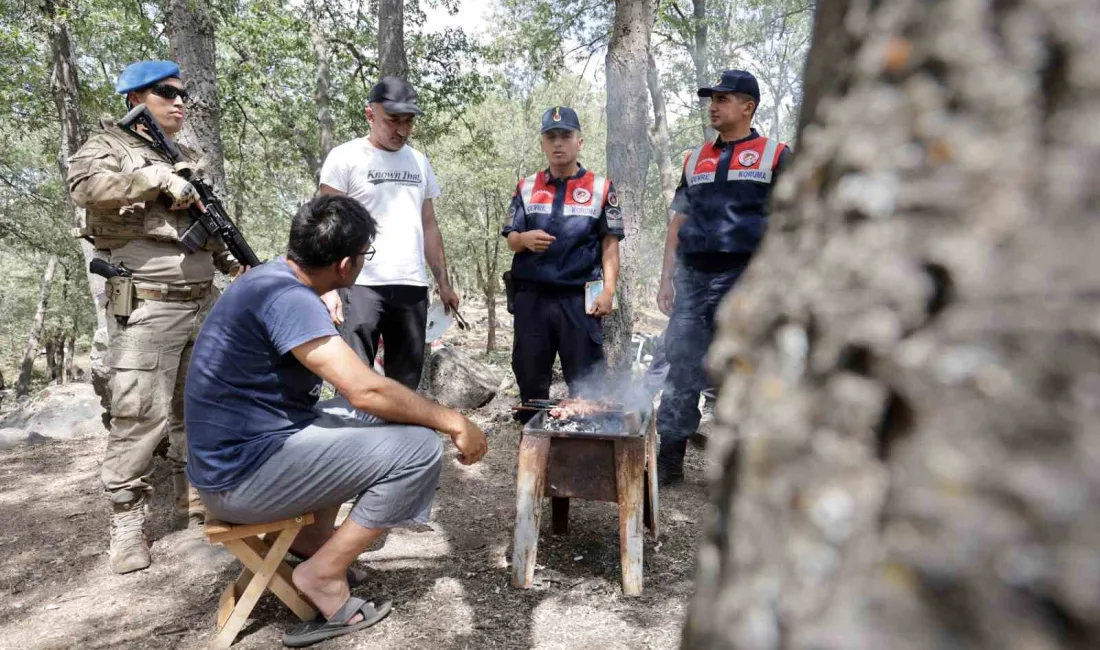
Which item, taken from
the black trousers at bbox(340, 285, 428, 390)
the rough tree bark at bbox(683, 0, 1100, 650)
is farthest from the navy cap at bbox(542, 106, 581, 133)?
the rough tree bark at bbox(683, 0, 1100, 650)

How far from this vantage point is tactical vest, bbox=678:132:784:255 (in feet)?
12.0

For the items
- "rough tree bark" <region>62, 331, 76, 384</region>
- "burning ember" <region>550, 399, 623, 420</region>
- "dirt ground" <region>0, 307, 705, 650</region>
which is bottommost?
"rough tree bark" <region>62, 331, 76, 384</region>

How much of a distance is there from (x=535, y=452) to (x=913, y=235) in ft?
8.20

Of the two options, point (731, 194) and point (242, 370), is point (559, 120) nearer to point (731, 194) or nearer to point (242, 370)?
point (731, 194)

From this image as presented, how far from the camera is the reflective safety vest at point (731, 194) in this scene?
12.0 feet

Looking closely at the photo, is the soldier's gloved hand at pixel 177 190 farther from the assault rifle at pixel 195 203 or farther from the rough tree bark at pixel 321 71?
the rough tree bark at pixel 321 71

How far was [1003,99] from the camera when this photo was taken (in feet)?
1.45

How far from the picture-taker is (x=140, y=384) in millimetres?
3205

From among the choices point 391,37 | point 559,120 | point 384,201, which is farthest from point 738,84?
point 391,37

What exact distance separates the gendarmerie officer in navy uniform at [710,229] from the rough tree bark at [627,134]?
5.36 feet

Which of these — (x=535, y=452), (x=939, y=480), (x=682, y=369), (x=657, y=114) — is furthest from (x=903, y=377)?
(x=657, y=114)

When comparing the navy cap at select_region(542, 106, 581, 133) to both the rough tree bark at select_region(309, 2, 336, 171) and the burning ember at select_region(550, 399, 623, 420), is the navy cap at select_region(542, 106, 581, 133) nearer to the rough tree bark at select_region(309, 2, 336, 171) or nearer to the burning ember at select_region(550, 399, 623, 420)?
the burning ember at select_region(550, 399, 623, 420)

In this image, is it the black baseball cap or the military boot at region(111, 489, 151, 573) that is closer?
the military boot at region(111, 489, 151, 573)

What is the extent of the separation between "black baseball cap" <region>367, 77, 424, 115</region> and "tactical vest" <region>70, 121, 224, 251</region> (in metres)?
1.20
